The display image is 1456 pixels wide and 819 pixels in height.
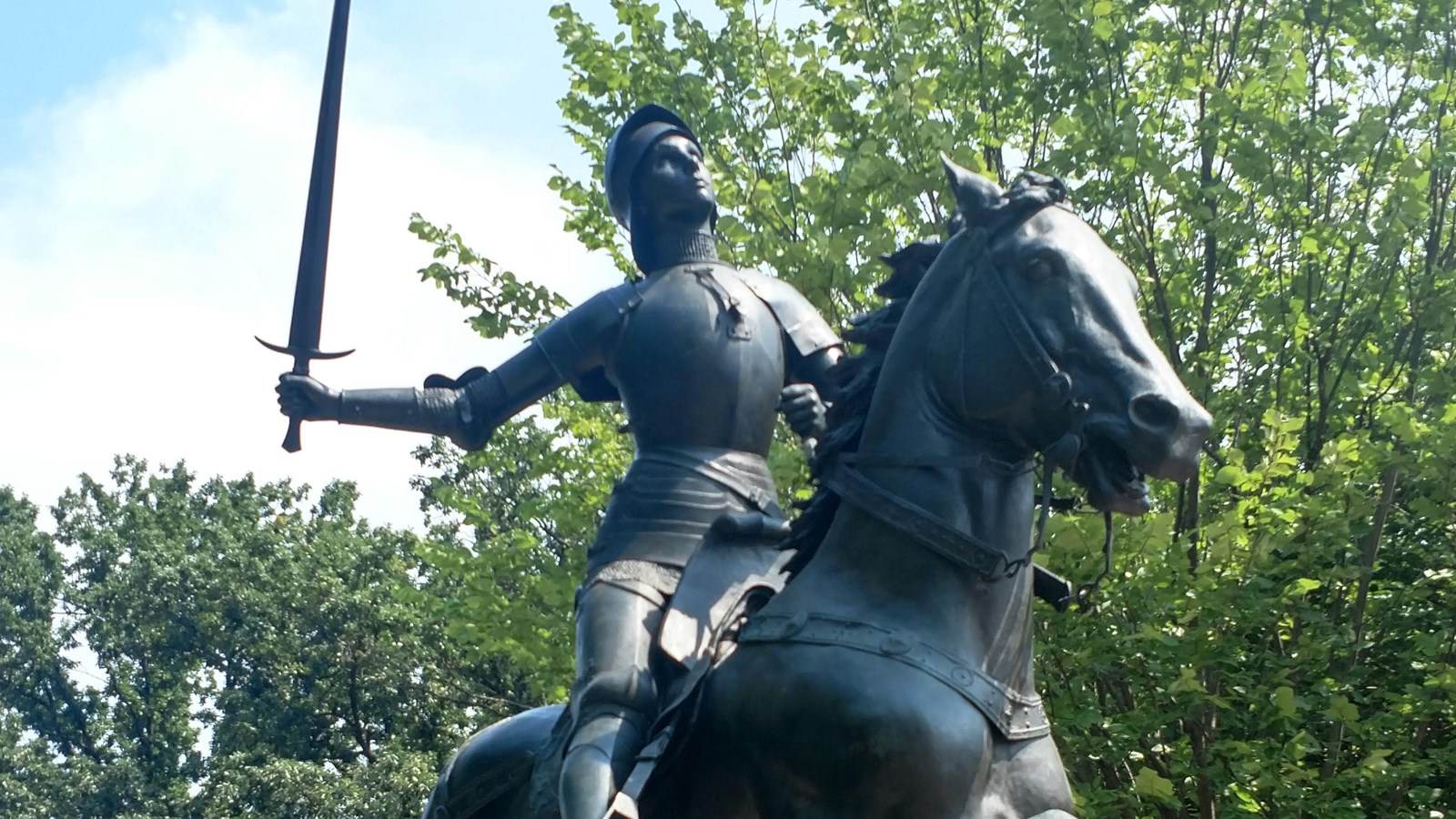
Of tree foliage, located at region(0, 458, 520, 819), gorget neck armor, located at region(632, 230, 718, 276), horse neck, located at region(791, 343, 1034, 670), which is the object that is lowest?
horse neck, located at region(791, 343, 1034, 670)

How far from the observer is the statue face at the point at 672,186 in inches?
221

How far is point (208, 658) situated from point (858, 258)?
27769 mm

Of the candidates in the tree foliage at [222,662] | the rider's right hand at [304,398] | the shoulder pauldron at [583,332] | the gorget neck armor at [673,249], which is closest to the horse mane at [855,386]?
the shoulder pauldron at [583,332]

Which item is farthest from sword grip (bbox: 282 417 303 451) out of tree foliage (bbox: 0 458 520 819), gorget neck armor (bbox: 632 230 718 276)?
tree foliage (bbox: 0 458 520 819)

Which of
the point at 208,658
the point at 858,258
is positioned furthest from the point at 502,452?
the point at 208,658

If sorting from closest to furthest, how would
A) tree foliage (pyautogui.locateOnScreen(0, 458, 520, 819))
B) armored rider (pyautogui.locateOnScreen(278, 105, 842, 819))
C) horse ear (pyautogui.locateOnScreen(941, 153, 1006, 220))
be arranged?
horse ear (pyautogui.locateOnScreen(941, 153, 1006, 220)) → armored rider (pyautogui.locateOnScreen(278, 105, 842, 819)) → tree foliage (pyautogui.locateOnScreen(0, 458, 520, 819))

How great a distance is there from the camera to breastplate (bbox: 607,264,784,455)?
5.18 metres

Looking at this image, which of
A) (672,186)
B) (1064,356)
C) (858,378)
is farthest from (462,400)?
(1064,356)

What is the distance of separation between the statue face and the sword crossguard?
112 cm

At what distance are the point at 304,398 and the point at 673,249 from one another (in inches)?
50.5

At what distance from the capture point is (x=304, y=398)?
521 cm

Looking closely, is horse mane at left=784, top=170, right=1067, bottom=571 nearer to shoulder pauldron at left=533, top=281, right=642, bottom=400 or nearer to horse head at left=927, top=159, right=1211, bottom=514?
horse head at left=927, top=159, right=1211, bottom=514

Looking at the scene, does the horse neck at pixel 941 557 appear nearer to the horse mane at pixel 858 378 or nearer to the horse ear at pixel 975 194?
the horse mane at pixel 858 378

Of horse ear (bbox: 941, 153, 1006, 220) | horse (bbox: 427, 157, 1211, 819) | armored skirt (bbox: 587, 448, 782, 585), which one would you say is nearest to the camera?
horse (bbox: 427, 157, 1211, 819)
